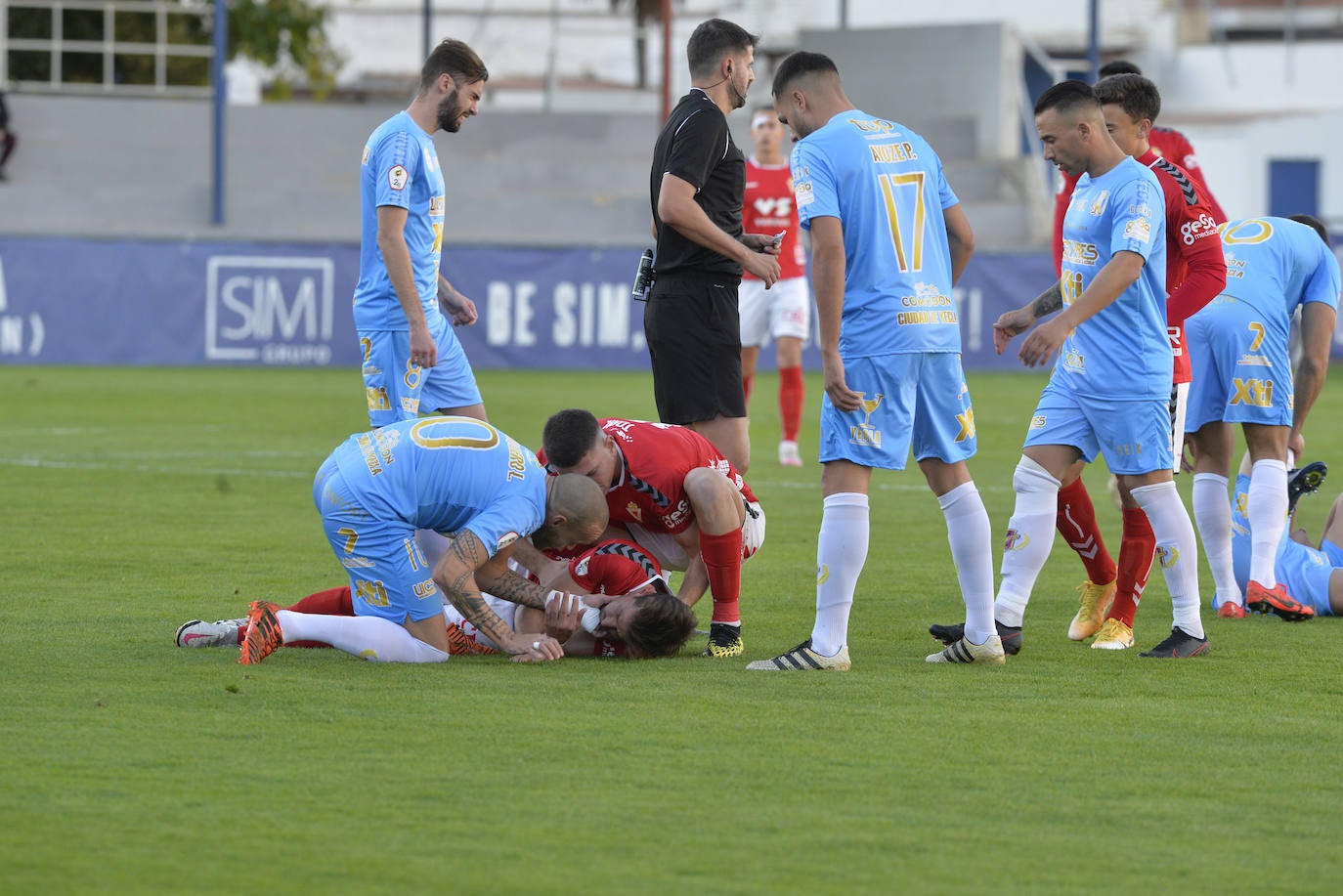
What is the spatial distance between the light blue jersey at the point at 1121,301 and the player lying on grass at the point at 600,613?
5.00 feet

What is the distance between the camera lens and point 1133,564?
643 cm

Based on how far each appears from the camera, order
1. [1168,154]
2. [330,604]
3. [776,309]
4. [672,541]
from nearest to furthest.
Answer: [330,604]
[672,541]
[1168,154]
[776,309]

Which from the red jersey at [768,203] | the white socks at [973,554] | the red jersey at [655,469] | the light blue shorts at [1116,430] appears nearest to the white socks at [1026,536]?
the light blue shorts at [1116,430]

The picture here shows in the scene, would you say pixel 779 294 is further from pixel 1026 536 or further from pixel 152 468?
pixel 1026 536

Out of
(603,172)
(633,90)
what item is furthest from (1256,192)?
(603,172)

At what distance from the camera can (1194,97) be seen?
45.2 meters

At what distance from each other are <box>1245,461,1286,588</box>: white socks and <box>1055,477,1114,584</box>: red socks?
2.81ft

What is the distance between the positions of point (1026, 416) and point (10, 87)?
68.7 ft

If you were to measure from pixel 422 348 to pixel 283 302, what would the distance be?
1520cm

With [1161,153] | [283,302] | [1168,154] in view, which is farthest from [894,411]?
[283,302]

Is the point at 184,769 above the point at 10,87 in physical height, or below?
below

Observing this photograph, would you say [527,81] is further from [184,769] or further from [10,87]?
[184,769]

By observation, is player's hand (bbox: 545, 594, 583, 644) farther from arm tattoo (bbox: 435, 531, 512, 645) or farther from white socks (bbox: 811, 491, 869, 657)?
white socks (bbox: 811, 491, 869, 657)

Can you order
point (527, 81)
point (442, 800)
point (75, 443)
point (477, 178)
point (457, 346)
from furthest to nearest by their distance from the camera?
point (527, 81)
point (477, 178)
point (75, 443)
point (457, 346)
point (442, 800)
